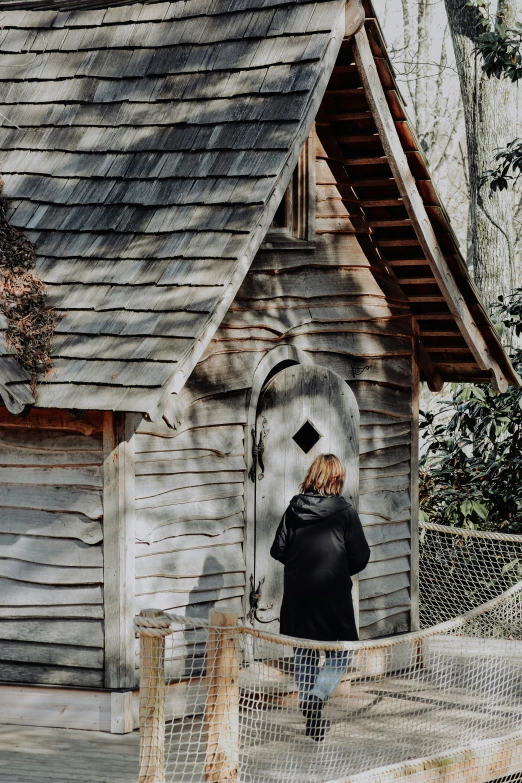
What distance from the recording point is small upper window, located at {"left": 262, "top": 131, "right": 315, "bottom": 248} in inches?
368

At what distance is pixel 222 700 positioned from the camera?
6352 millimetres

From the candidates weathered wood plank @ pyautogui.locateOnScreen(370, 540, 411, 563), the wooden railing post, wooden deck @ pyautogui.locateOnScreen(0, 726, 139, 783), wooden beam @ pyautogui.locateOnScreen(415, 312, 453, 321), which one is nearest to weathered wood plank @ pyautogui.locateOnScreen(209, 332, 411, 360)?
wooden beam @ pyautogui.locateOnScreen(415, 312, 453, 321)

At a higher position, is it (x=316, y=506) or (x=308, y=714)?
(x=316, y=506)

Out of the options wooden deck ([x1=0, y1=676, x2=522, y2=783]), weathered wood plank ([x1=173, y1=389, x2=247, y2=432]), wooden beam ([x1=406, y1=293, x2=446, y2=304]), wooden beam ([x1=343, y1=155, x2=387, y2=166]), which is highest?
wooden beam ([x1=343, y1=155, x2=387, y2=166])

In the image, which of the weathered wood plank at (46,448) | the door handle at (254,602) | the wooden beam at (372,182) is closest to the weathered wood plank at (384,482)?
the door handle at (254,602)

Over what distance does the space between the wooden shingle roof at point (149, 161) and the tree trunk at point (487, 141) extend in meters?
→ 7.21

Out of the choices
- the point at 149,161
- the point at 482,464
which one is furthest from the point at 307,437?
the point at 482,464

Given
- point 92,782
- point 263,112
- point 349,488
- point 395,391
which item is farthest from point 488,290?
point 92,782

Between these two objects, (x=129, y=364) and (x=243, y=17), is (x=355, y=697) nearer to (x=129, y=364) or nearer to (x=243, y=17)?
(x=129, y=364)

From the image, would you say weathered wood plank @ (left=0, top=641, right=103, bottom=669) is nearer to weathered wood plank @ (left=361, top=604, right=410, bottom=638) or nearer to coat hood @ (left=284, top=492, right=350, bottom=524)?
coat hood @ (left=284, top=492, right=350, bottom=524)

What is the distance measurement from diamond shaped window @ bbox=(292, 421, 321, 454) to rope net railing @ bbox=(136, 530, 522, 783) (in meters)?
1.52

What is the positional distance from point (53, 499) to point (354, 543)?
1973 millimetres

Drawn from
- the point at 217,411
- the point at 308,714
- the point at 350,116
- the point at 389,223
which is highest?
the point at 350,116

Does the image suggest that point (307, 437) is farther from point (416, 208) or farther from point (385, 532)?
point (416, 208)
